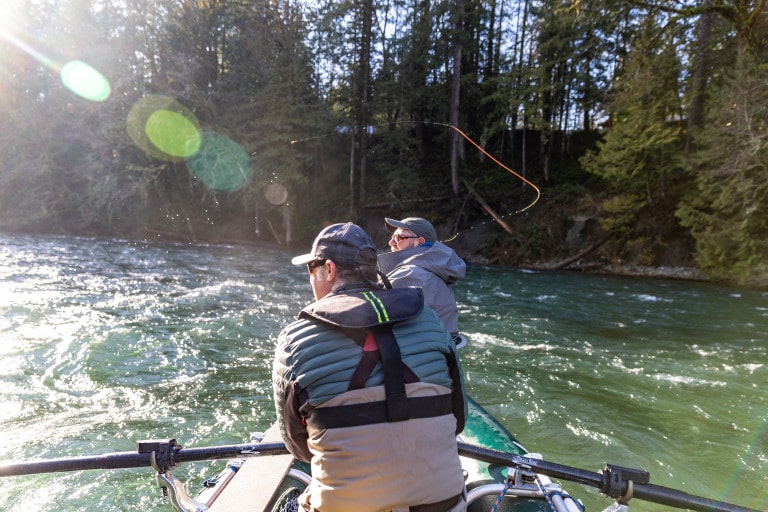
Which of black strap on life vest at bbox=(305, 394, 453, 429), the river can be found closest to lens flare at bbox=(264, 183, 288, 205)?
the river

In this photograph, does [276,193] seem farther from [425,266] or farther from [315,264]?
[315,264]

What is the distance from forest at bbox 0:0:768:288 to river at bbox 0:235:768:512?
9.67 metres

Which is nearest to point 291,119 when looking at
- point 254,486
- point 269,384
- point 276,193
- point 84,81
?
point 276,193

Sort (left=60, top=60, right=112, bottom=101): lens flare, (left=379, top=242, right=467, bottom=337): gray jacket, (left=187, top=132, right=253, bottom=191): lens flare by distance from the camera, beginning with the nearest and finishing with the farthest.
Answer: (left=379, top=242, right=467, bottom=337): gray jacket → (left=187, top=132, right=253, bottom=191): lens flare → (left=60, top=60, right=112, bottom=101): lens flare

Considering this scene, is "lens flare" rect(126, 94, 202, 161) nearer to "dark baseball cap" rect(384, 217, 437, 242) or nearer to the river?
the river

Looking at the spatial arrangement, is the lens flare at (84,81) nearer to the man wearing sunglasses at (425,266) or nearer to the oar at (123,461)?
the man wearing sunglasses at (425,266)

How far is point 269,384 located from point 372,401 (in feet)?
15.0

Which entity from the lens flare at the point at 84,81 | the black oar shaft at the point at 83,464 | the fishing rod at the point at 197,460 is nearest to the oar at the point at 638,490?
the fishing rod at the point at 197,460

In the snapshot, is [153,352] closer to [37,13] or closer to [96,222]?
[96,222]

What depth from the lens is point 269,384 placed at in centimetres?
574

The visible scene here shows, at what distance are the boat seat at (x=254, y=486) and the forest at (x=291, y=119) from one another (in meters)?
16.7

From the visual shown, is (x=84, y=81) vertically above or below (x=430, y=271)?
above

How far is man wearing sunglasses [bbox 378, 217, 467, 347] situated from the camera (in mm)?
3615

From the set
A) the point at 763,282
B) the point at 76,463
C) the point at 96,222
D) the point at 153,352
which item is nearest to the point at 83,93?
the point at 96,222
